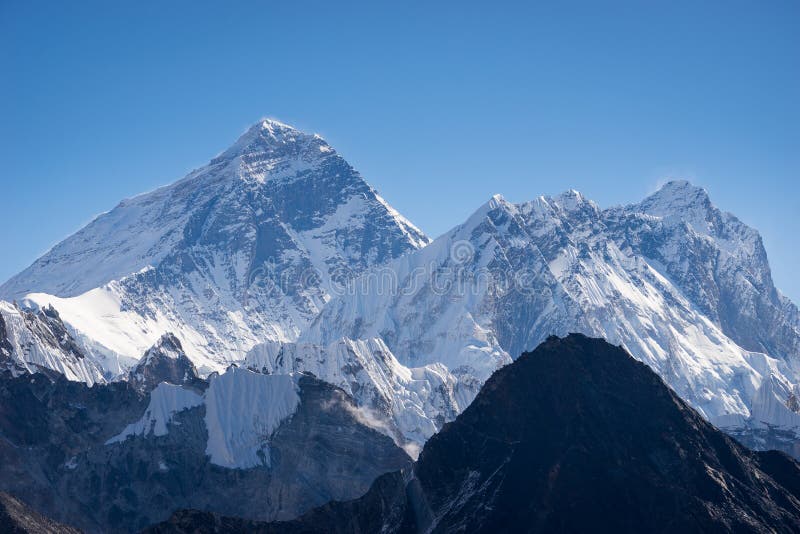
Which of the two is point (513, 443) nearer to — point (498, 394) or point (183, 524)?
point (498, 394)

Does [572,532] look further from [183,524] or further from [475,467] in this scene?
[183,524]

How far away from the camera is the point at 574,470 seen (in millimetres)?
170000

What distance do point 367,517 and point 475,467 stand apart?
56.6 feet

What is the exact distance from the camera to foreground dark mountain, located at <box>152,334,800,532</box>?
167 metres

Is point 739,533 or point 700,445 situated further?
point 700,445

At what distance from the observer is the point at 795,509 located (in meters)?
172

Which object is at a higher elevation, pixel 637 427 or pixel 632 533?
pixel 637 427

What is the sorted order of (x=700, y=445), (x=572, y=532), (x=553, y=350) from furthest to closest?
(x=553, y=350)
(x=700, y=445)
(x=572, y=532)

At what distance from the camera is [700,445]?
577 feet

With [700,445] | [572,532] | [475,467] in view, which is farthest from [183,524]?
[700,445]

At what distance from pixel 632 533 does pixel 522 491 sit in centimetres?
1259

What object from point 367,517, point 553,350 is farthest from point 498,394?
point 367,517

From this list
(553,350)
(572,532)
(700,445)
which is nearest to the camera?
(572,532)

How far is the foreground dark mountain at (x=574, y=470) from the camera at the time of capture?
547 ft
